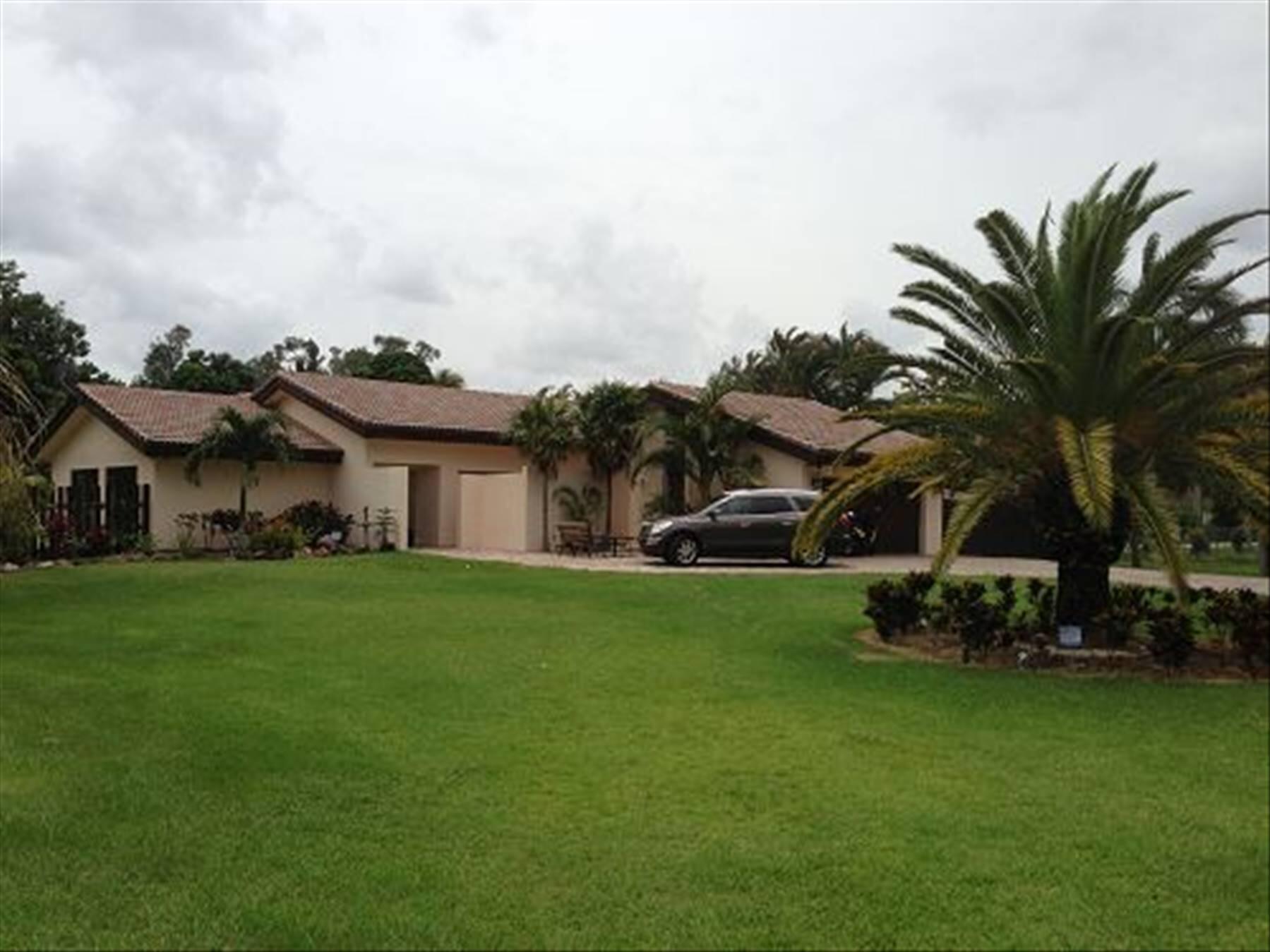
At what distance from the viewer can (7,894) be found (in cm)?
562

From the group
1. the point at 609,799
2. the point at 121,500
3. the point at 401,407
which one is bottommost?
the point at 609,799

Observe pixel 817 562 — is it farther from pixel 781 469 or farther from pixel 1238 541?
pixel 1238 541

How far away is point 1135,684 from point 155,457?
22489 mm

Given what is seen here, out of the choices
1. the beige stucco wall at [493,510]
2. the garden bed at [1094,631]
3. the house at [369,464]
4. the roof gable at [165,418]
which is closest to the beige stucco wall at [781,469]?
the house at [369,464]

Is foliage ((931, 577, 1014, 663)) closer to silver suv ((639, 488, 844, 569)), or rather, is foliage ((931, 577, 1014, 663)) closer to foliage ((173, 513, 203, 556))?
silver suv ((639, 488, 844, 569))

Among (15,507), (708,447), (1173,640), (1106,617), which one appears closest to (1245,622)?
(1173,640)

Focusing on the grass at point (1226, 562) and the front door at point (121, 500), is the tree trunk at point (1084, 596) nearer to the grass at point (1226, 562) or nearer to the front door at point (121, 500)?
the grass at point (1226, 562)

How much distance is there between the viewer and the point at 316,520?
29156mm

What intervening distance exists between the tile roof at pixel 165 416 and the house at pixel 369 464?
44 millimetres

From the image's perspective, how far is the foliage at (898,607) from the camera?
1373 cm

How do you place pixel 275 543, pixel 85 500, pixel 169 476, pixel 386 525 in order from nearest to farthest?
pixel 275 543 < pixel 169 476 < pixel 386 525 < pixel 85 500

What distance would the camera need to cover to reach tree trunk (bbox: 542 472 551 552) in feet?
100

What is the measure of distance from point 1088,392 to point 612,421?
1873 cm

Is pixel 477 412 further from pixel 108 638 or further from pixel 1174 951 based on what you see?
pixel 1174 951
